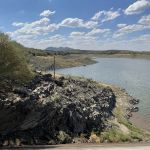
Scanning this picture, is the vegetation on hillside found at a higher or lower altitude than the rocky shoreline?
higher

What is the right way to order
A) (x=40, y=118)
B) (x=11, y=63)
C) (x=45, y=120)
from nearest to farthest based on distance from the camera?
(x=40, y=118) → (x=45, y=120) → (x=11, y=63)

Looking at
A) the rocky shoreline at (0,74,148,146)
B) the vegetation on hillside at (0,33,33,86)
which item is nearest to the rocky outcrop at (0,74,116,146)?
the rocky shoreline at (0,74,148,146)

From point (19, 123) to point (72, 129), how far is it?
7628 mm

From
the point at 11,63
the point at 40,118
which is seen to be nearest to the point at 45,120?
the point at 40,118

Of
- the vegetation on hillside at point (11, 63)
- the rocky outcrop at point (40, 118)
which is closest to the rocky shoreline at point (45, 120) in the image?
the rocky outcrop at point (40, 118)

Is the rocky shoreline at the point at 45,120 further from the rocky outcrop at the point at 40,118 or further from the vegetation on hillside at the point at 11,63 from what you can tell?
the vegetation on hillside at the point at 11,63

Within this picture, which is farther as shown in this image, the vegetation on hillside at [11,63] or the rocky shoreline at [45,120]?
the vegetation on hillside at [11,63]

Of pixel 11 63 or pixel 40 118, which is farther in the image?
pixel 11 63

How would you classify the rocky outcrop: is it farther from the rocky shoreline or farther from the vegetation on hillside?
the vegetation on hillside

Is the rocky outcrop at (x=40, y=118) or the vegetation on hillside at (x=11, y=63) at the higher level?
the vegetation on hillside at (x=11, y=63)

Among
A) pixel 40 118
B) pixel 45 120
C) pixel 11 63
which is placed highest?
pixel 11 63

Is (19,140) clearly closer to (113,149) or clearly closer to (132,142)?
(113,149)

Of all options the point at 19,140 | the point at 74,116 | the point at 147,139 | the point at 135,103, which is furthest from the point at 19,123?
the point at 135,103

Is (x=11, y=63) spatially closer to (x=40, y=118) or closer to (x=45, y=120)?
(x=40, y=118)
